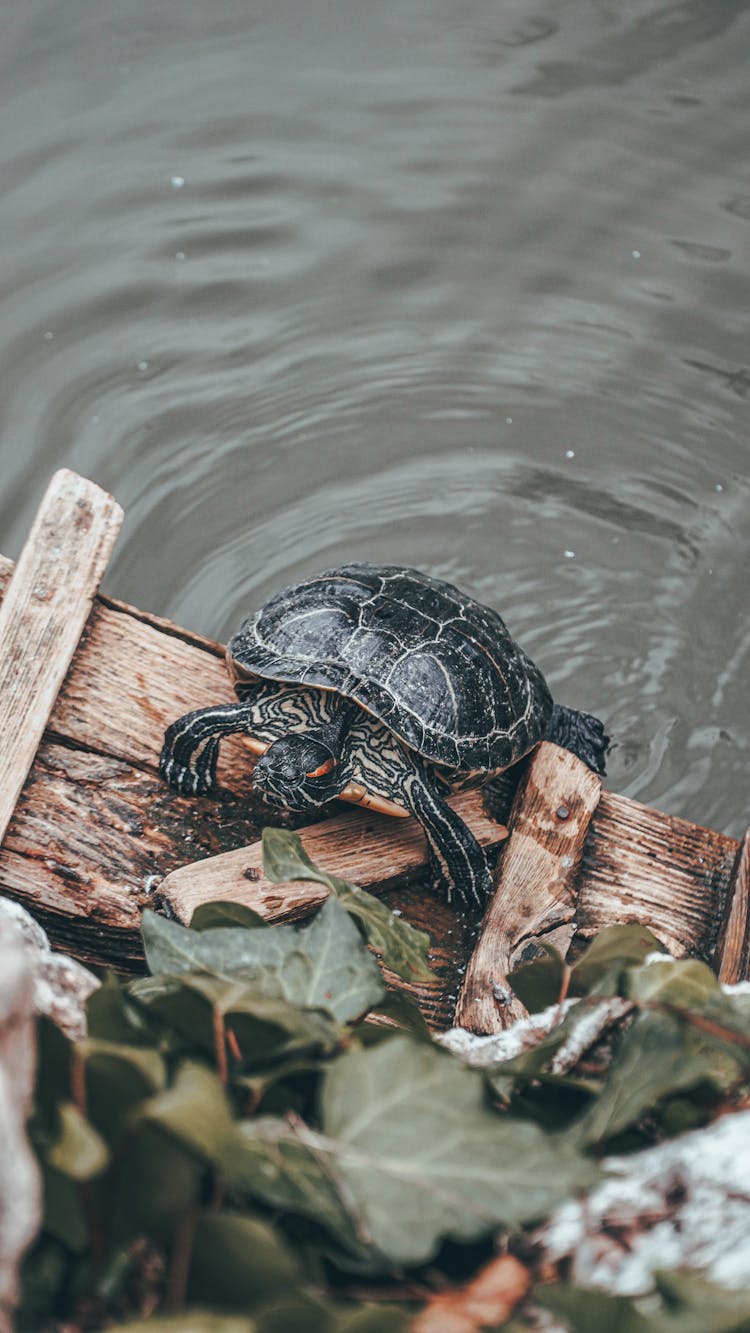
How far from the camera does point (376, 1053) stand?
80 centimetres

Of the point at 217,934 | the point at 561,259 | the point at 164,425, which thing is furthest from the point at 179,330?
the point at 217,934

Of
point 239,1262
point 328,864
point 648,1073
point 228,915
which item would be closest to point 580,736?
point 328,864

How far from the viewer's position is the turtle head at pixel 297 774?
83.4 inches

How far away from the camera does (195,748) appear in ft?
7.34

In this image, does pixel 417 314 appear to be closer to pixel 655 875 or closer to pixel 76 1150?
pixel 655 875

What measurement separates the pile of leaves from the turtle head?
112 centimetres

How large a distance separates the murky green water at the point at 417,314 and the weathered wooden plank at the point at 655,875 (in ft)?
2.87

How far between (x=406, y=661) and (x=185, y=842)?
621mm

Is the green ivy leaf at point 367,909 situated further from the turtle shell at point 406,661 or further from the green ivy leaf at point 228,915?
the turtle shell at point 406,661

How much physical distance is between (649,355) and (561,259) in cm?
63

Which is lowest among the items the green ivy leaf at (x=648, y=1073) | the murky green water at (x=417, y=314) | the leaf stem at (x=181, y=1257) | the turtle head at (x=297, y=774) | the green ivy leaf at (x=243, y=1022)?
the leaf stem at (x=181, y=1257)

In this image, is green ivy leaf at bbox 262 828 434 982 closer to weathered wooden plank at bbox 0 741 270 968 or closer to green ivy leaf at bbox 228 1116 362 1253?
green ivy leaf at bbox 228 1116 362 1253

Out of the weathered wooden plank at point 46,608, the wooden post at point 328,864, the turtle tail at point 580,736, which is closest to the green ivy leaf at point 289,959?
the wooden post at point 328,864

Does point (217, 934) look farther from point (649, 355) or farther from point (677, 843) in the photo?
point (649, 355)
